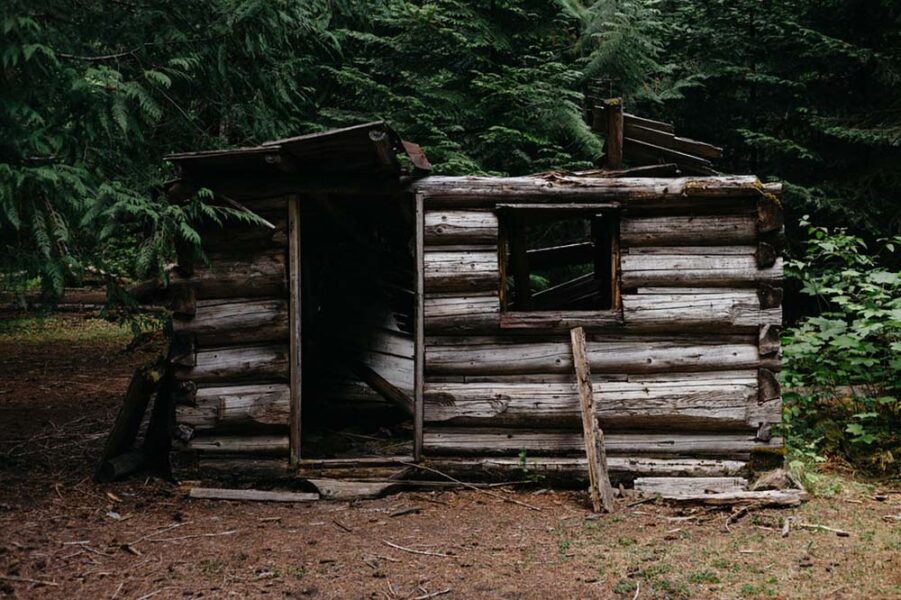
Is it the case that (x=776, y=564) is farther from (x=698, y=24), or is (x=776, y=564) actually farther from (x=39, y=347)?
(x=39, y=347)

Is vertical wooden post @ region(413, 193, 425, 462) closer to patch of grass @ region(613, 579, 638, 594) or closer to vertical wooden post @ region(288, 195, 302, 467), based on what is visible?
vertical wooden post @ region(288, 195, 302, 467)

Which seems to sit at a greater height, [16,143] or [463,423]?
[16,143]

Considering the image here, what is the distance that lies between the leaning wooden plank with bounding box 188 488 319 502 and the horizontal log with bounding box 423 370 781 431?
2.06 meters

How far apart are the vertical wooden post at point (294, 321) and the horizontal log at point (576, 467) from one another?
1381mm

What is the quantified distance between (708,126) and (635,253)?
9120 mm

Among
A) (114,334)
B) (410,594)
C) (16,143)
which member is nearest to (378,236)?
(16,143)

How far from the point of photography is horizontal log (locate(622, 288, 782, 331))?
745 cm

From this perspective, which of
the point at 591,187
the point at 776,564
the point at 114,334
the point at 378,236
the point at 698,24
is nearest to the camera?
the point at 776,564

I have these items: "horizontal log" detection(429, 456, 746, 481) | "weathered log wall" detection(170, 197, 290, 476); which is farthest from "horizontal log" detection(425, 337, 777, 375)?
"weathered log wall" detection(170, 197, 290, 476)

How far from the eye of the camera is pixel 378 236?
34.7 feet

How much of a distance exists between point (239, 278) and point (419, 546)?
10.5 feet

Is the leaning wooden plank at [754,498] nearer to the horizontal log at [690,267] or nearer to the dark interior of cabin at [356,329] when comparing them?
the horizontal log at [690,267]

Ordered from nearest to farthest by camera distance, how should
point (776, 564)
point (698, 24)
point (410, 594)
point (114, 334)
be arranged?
1. point (410, 594)
2. point (776, 564)
3. point (698, 24)
4. point (114, 334)

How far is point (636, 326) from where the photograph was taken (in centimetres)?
748
